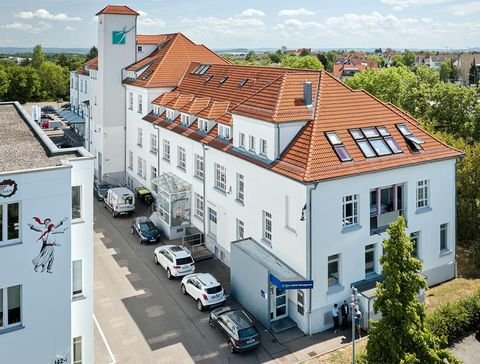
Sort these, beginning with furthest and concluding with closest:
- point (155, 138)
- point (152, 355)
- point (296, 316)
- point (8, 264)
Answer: point (155, 138) < point (296, 316) < point (152, 355) < point (8, 264)

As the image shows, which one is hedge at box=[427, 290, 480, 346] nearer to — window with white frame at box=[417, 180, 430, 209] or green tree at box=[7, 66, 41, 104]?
window with white frame at box=[417, 180, 430, 209]

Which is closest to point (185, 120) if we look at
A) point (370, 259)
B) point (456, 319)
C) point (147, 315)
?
point (147, 315)

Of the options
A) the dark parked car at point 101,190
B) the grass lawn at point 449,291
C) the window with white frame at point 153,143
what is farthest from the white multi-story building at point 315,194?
the dark parked car at point 101,190

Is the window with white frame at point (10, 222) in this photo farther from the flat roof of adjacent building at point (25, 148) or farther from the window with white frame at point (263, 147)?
the window with white frame at point (263, 147)

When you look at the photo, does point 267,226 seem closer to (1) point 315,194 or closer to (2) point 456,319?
(1) point 315,194

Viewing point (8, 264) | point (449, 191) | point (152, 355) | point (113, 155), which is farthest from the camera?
point (113, 155)

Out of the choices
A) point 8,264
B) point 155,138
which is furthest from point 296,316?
point 155,138

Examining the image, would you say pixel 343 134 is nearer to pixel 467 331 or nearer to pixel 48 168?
pixel 467 331
